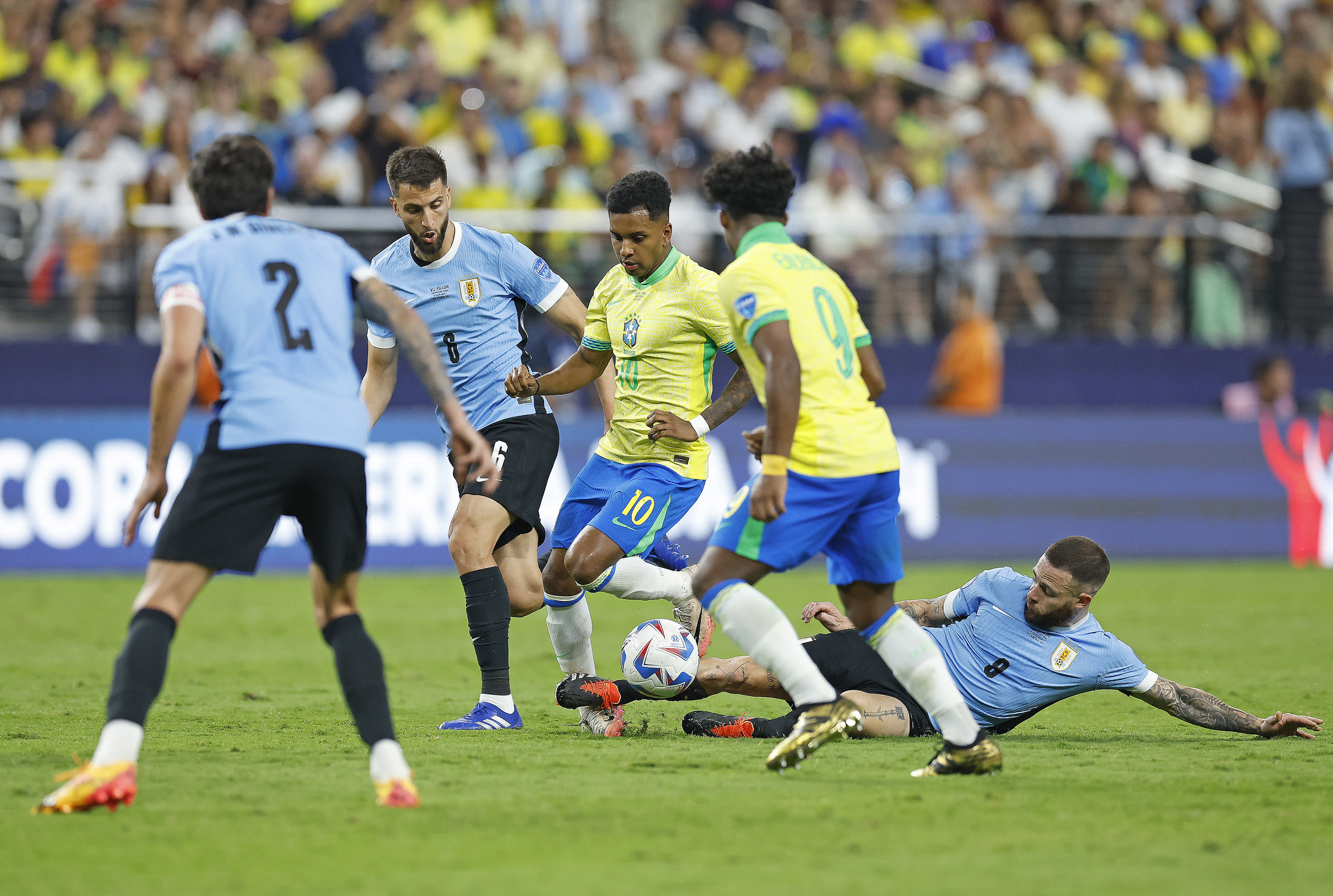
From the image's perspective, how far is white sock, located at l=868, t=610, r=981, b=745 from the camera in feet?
19.0

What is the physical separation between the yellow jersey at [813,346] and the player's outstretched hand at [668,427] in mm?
1187

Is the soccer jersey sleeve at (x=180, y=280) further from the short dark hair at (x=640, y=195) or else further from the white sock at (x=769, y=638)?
the short dark hair at (x=640, y=195)

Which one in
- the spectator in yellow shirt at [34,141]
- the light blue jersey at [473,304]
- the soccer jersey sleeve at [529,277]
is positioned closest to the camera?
the light blue jersey at [473,304]

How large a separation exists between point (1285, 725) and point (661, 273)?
3491 millimetres

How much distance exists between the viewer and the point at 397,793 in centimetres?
508

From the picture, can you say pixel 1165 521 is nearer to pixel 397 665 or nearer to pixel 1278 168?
pixel 1278 168

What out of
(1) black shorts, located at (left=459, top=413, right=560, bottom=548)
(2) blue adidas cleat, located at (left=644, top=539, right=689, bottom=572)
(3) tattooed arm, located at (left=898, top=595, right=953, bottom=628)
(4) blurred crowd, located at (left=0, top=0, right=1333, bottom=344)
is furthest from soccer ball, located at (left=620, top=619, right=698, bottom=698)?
(4) blurred crowd, located at (left=0, top=0, right=1333, bottom=344)

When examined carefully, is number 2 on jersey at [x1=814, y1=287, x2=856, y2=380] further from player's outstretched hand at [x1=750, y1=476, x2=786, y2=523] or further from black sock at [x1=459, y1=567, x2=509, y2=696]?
black sock at [x1=459, y1=567, x2=509, y2=696]

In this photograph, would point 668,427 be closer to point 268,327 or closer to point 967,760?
point 967,760

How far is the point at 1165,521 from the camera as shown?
51.4 feet

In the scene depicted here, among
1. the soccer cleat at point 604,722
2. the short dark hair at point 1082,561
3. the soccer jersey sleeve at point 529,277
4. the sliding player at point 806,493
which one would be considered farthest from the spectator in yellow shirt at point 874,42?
the sliding player at point 806,493

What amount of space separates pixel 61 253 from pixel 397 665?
769cm

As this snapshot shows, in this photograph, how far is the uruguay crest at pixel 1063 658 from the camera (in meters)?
6.64

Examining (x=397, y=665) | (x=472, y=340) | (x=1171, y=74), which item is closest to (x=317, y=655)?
(x=397, y=665)
